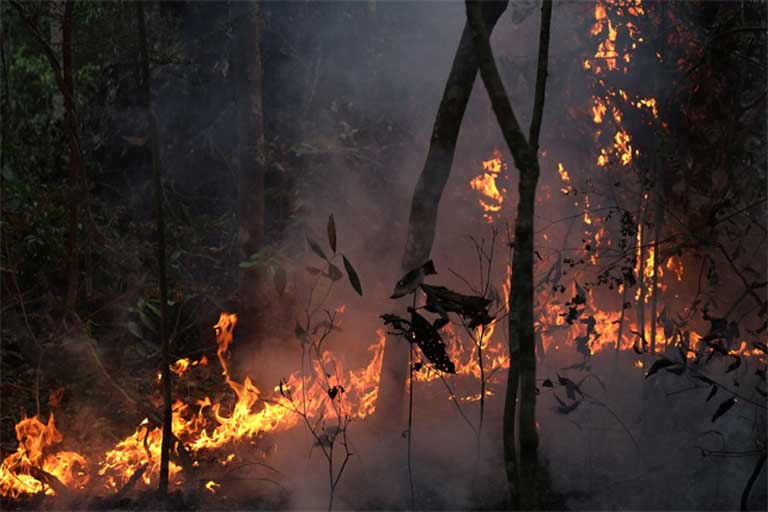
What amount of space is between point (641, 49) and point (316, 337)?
4.61m

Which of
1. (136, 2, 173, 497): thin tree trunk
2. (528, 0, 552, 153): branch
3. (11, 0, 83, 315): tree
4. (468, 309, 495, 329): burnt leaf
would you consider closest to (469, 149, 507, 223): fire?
(11, 0, 83, 315): tree

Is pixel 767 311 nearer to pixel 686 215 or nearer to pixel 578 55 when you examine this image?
pixel 686 215

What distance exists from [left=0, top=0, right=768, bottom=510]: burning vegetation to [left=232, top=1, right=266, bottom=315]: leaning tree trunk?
30 millimetres

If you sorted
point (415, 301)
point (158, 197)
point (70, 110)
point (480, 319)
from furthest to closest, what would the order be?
point (70, 110)
point (415, 301)
point (158, 197)
point (480, 319)

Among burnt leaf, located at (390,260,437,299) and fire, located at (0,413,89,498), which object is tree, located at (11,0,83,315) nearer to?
fire, located at (0,413,89,498)

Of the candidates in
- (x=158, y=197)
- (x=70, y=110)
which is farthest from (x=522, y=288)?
(x=70, y=110)

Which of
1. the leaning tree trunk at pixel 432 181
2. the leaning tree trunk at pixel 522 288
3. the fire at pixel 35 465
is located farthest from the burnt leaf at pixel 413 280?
the fire at pixel 35 465

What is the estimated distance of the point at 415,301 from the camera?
518 cm

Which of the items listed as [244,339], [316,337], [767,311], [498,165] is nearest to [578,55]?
[498,165]

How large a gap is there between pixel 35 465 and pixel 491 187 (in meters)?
6.04

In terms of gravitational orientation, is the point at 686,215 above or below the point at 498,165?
below

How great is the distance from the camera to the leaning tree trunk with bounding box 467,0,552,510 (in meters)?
3.19

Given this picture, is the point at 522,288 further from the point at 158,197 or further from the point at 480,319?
the point at 158,197

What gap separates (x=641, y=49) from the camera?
281 inches
